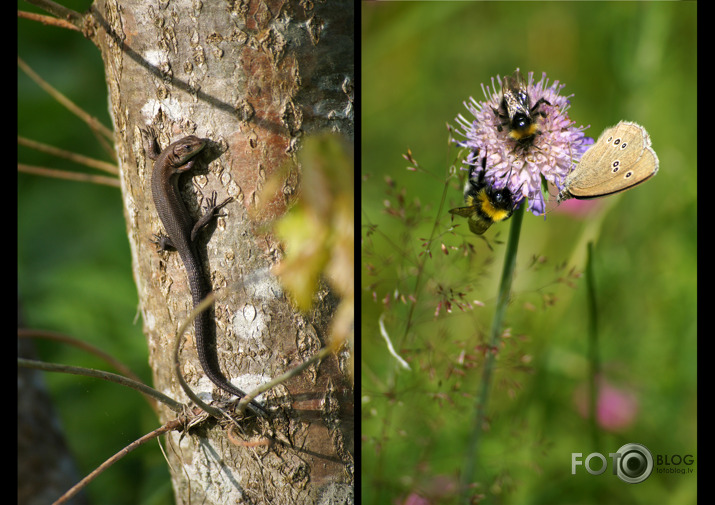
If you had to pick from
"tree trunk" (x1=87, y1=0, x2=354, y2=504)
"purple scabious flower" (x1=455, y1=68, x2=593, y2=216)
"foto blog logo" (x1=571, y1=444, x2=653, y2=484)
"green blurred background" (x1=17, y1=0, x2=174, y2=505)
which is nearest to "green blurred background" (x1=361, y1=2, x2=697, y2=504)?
"foto blog logo" (x1=571, y1=444, x2=653, y2=484)

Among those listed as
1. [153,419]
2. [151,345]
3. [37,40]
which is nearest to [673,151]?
[151,345]

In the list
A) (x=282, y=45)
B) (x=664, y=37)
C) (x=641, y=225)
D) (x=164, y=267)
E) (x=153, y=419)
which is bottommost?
(x=153, y=419)

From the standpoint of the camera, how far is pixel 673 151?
6.21 ft

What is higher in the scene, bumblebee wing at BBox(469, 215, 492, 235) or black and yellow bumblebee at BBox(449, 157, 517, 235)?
black and yellow bumblebee at BBox(449, 157, 517, 235)

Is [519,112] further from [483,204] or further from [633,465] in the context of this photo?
[633,465]

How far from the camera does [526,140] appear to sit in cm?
103

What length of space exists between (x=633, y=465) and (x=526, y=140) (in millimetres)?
820

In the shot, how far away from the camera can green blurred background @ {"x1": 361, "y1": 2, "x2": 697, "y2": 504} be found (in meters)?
1.34

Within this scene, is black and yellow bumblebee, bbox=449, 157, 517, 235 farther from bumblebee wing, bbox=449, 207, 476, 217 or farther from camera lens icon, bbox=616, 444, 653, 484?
camera lens icon, bbox=616, 444, 653, 484

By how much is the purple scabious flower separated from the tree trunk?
31 cm

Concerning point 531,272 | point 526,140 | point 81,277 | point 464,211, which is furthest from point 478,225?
point 81,277

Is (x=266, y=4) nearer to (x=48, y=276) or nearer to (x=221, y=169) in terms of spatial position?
(x=221, y=169)

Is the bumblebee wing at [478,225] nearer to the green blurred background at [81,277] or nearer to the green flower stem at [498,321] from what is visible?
the green flower stem at [498,321]
